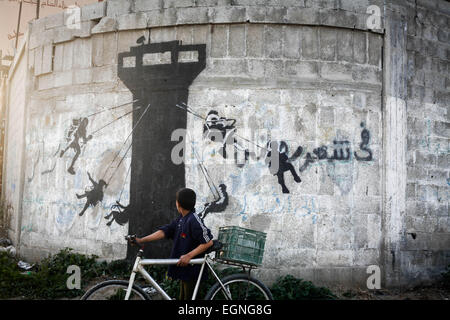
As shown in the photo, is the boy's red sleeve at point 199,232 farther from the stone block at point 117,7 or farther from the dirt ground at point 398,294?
the stone block at point 117,7

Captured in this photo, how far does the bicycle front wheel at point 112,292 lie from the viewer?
378cm

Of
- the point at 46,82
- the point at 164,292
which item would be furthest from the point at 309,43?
the point at 46,82

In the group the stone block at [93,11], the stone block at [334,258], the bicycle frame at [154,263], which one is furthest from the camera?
the stone block at [93,11]

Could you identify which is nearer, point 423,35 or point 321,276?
point 321,276

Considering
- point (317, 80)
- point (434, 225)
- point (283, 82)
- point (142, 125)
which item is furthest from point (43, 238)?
point (434, 225)

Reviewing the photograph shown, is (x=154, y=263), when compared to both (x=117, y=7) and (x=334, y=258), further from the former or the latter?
(x=117, y=7)

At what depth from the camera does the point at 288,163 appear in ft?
21.1

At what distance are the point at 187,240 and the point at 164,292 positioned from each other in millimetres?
563

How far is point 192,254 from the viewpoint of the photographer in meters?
4.04

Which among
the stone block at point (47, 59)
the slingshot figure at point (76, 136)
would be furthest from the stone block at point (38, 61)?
the slingshot figure at point (76, 136)

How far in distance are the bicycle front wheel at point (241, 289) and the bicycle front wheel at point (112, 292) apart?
78cm

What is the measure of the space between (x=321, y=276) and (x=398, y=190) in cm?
194
